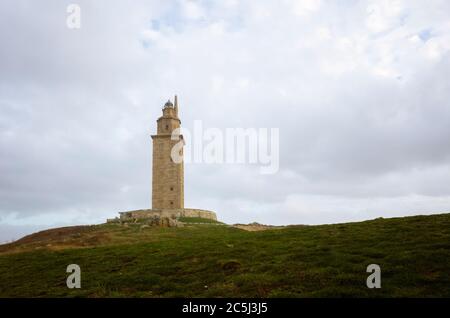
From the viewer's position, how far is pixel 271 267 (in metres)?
16.1

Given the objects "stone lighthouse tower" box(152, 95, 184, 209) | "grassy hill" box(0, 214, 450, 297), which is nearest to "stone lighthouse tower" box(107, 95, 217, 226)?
"stone lighthouse tower" box(152, 95, 184, 209)

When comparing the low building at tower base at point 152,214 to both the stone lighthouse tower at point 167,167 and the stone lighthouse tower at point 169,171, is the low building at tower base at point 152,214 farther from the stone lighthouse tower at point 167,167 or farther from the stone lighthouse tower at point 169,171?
the stone lighthouse tower at point 167,167

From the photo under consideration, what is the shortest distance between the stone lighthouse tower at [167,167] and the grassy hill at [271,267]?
139ft

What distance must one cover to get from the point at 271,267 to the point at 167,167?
5591cm

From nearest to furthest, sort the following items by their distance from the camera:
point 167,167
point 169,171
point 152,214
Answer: point 152,214 < point 169,171 < point 167,167

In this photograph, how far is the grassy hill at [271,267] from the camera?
12879mm

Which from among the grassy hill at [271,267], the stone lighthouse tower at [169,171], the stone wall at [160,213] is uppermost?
the stone lighthouse tower at [169,171]

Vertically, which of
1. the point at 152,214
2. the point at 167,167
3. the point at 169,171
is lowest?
the point at 152,214

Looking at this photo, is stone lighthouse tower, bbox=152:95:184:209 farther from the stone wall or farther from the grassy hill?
the grassy hill

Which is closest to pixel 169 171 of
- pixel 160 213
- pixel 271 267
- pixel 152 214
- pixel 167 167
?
pixel 167 167

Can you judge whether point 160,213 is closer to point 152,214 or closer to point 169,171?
point 152,214

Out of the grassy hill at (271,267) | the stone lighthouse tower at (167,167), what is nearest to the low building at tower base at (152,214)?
the stone lighthouse tower at (167,167)

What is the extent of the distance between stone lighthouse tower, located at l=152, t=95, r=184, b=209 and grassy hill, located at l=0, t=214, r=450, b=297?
42497 millimetres

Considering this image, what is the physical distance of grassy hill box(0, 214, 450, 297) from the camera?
1288 centimetres
